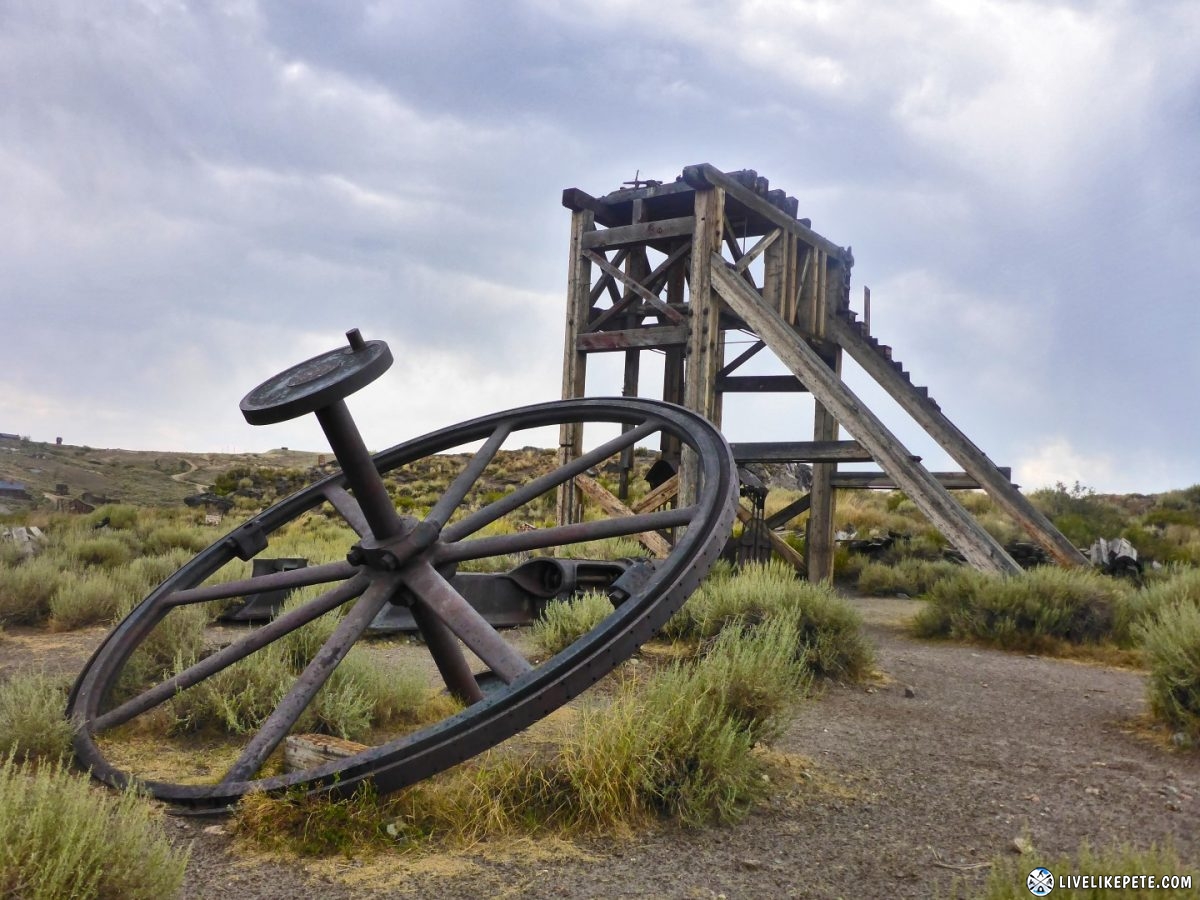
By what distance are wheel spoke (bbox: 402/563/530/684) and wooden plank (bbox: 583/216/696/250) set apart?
6900 mm

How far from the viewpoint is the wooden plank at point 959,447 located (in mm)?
9250

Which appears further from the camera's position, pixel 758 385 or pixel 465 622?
pixel 758 385

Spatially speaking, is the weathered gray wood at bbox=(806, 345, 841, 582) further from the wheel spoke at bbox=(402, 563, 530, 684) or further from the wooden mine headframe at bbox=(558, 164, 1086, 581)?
the wheel spoke at bbox=(402, 563, 530, 684)

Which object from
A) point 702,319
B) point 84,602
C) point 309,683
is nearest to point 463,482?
point 309,683

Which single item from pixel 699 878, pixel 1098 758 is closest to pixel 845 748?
pixel 1098 758

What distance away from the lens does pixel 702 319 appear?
9.78 metres

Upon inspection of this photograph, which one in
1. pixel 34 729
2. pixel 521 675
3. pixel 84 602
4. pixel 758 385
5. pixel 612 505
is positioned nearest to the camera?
pixel 521 675

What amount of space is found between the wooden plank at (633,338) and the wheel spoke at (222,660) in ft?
20.9

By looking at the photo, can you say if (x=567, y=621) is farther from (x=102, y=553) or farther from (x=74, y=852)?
(x=102, y=553)

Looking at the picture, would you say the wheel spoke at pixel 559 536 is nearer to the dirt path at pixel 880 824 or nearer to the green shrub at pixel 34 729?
the dirt path at pixel 880 824

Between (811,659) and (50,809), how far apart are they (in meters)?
4.74

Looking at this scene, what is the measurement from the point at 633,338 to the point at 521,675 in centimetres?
756

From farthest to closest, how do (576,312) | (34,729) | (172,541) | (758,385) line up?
(172,541), (758,385), (576,312), (34,729)

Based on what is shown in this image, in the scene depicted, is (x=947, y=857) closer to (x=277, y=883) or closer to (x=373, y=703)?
(x=277, y=883)
